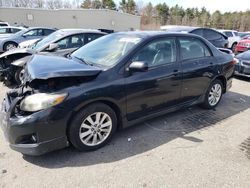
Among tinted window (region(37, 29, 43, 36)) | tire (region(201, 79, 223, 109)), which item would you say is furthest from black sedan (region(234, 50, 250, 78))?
tinted window (region(37, 29, 43, 36))

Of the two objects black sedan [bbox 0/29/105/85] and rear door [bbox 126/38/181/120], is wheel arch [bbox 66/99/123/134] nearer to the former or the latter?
rear door [bbox 126/38/181/120]

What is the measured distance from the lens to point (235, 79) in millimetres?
7855

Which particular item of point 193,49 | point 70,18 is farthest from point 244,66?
point 70,18

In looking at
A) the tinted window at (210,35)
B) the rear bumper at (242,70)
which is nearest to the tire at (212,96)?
the rear bumper at (242,70)

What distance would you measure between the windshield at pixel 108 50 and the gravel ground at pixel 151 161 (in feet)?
3.97

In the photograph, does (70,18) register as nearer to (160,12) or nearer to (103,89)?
(103,89)

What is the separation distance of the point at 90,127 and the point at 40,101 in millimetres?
753

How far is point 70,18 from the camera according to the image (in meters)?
30.9

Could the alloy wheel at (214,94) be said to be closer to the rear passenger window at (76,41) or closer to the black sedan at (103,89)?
the black sedan at (103,89)

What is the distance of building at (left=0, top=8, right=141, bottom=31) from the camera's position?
2878 centimetres

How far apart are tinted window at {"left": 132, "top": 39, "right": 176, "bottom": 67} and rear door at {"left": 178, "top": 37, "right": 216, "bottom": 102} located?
230mm

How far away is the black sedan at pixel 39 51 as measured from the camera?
541cm

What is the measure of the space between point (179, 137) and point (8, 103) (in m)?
2.53

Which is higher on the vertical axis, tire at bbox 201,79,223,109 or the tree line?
the tree line
